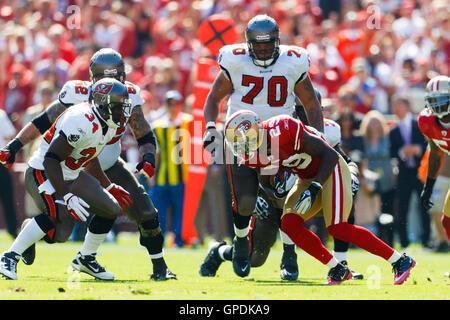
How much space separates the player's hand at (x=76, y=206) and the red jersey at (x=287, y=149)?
4.13 ft

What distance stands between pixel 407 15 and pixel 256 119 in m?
8.47

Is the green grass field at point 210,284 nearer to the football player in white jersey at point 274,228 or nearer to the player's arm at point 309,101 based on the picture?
the football player in white jersey at point 274,228

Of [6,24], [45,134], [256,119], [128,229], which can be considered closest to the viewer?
[256,119]

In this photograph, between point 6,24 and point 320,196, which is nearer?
point 320,196

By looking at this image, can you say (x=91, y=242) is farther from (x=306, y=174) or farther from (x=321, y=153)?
(x=321, y=153)

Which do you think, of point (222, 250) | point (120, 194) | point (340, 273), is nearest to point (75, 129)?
point (120, 194)

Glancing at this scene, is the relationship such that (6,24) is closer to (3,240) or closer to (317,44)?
(3,240)

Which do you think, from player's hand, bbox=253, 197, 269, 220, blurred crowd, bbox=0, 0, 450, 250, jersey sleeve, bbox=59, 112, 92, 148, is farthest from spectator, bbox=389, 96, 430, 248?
jersey sleeve, bbox=59, 112, 92, 148

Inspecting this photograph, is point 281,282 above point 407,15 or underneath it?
underneath

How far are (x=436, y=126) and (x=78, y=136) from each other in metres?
3.06

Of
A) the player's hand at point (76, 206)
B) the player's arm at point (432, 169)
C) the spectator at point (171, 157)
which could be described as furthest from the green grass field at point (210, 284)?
the spectator at point (171, 157)

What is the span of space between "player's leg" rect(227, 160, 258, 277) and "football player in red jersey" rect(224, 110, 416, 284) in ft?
1.37
